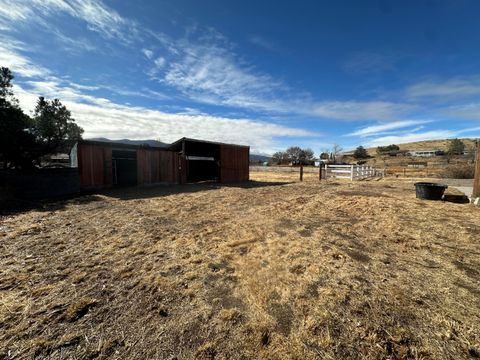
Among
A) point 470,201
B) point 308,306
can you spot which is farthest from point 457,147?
point 308,306

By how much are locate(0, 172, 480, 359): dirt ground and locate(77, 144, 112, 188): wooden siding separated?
633cm

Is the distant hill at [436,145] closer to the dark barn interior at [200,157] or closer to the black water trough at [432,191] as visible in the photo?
the dark barn interior at [200,157]

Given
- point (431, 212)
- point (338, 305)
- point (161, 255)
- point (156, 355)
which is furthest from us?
point (431, 212)

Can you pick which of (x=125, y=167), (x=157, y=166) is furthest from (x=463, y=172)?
(x=125, y=167)

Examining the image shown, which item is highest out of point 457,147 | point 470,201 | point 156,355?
point 457,147

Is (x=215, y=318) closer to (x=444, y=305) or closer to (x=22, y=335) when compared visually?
(x=22, y=335)

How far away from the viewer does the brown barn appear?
440 inches

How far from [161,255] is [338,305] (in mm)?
2841

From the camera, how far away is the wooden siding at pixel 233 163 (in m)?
16.9

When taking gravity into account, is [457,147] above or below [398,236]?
above

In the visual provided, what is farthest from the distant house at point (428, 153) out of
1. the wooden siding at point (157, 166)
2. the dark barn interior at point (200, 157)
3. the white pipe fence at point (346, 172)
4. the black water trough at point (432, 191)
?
the wooden siding at point (157, 166)

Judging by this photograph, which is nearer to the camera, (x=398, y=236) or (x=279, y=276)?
(x=279, y=276)

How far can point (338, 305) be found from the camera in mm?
2346

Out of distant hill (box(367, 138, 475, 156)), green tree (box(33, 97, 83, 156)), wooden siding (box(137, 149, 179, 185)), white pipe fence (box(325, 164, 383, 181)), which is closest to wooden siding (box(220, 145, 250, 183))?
wooden siding (box(137, 149, 179, 185))
